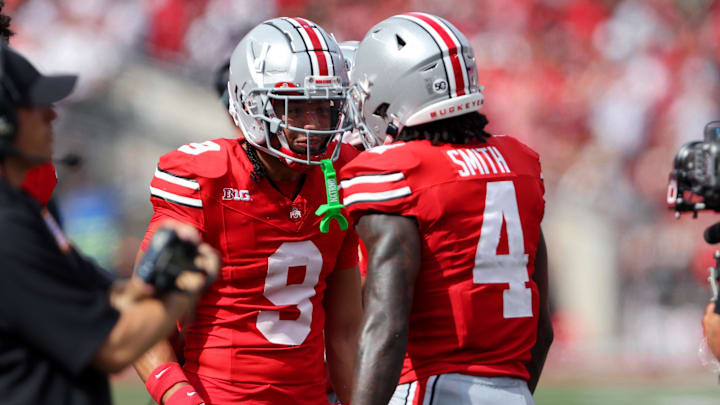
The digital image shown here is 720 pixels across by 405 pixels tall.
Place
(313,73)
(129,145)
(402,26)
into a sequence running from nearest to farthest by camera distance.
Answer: (402,26) < (313,73) < (129,145)

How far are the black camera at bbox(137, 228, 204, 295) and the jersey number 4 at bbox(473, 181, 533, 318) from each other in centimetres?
92

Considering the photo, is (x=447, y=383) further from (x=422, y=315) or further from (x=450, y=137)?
(x=450, y=137)

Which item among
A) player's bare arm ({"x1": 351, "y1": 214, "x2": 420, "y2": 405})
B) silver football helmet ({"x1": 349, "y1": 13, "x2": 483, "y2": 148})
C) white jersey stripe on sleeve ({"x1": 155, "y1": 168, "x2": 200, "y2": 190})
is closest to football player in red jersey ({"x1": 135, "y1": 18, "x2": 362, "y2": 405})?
white jersey stripe on sleeve ({"x1": 155, "y1": 168, "x2": 200, "y2": 190})

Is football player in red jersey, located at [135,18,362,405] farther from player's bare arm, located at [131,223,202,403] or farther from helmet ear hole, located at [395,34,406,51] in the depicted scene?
helmet ear hole, located at [395,34,406,51]

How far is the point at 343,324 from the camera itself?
3412mm

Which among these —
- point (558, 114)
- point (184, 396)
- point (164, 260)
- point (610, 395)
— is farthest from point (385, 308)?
Result: point (558, 114)

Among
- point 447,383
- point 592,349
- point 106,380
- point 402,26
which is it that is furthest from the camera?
point 592,349

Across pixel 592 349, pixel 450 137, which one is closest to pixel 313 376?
pixel 450 137

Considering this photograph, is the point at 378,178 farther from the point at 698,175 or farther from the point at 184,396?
the point at 184,396

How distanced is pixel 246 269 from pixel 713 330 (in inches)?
55.6

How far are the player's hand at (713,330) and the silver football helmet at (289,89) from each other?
4.12ft

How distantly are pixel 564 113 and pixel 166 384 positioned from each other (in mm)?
7912

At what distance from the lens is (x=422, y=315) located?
2.62 m

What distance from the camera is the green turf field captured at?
7902 millimetres
